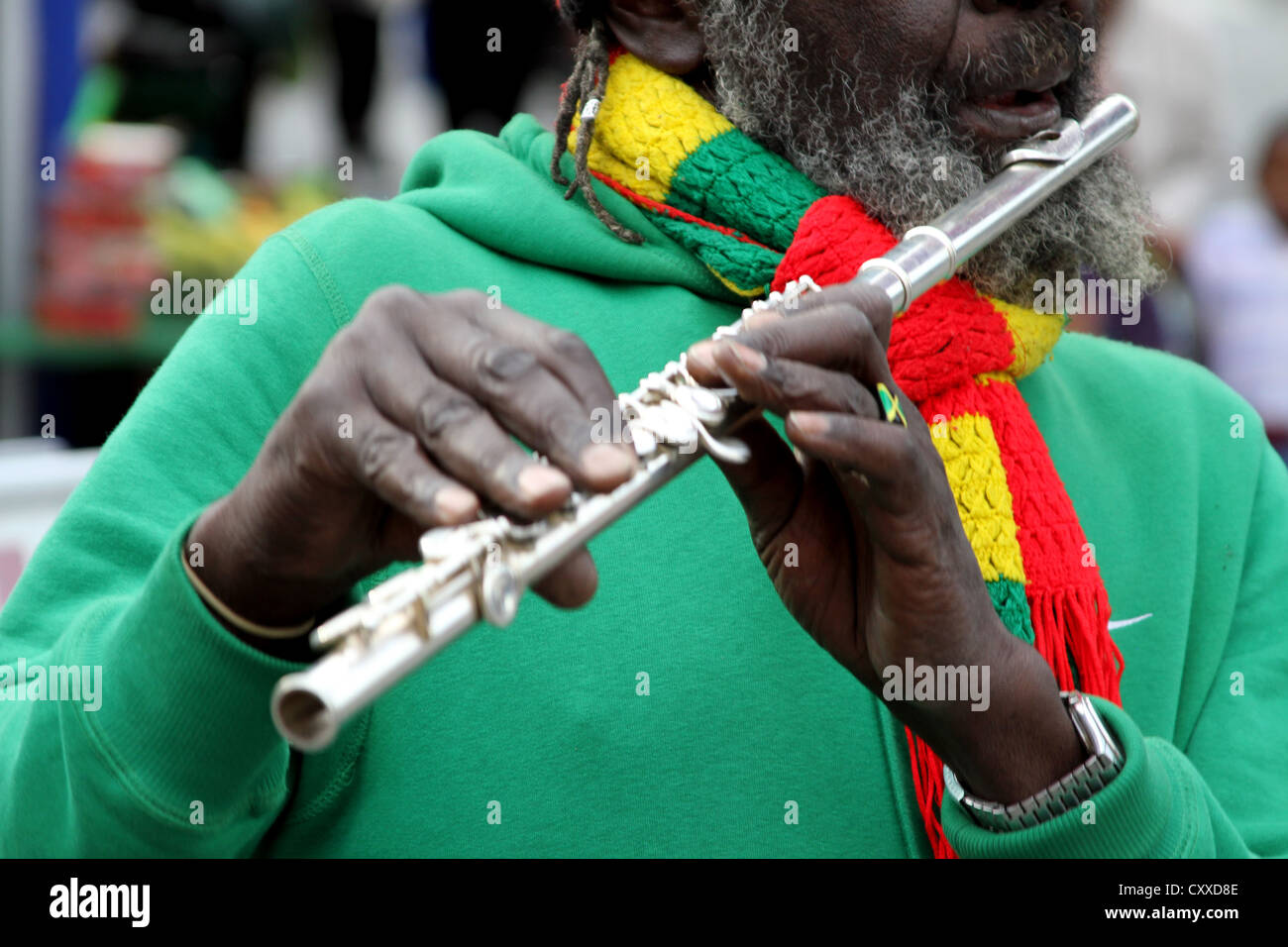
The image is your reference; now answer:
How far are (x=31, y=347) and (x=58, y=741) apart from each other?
181 inches

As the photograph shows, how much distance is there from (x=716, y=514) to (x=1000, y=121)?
60 centimetres

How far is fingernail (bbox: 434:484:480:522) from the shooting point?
1.12 metres

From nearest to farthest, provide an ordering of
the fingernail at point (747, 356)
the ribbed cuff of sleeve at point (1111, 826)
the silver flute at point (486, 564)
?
the silver flute at point (486, 564), the fingernail at point (747, 356), the ribbed cuff of sleeve at point (1111, 826)

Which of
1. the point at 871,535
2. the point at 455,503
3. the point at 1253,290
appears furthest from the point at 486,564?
the point at 1253,290

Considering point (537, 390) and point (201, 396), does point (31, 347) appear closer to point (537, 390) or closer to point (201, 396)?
point (201, 396)

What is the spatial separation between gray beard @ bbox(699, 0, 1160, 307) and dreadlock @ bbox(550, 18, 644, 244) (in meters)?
0.15

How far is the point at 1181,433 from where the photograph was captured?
2146 mm

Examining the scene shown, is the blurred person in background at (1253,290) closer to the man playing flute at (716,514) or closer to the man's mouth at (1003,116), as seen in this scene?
the man playing flute at (716,514)

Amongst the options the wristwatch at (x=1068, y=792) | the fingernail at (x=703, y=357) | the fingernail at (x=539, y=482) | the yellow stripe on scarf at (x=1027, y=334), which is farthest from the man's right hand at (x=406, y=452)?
the yellow stripe on scarf at (x=1027, y=334)

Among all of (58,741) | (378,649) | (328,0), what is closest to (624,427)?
(378,649)

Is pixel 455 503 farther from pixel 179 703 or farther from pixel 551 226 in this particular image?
pixel 551 226

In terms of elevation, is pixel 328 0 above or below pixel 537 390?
below

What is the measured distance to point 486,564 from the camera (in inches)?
44.8

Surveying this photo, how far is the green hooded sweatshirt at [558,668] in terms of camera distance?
54.8 inches
